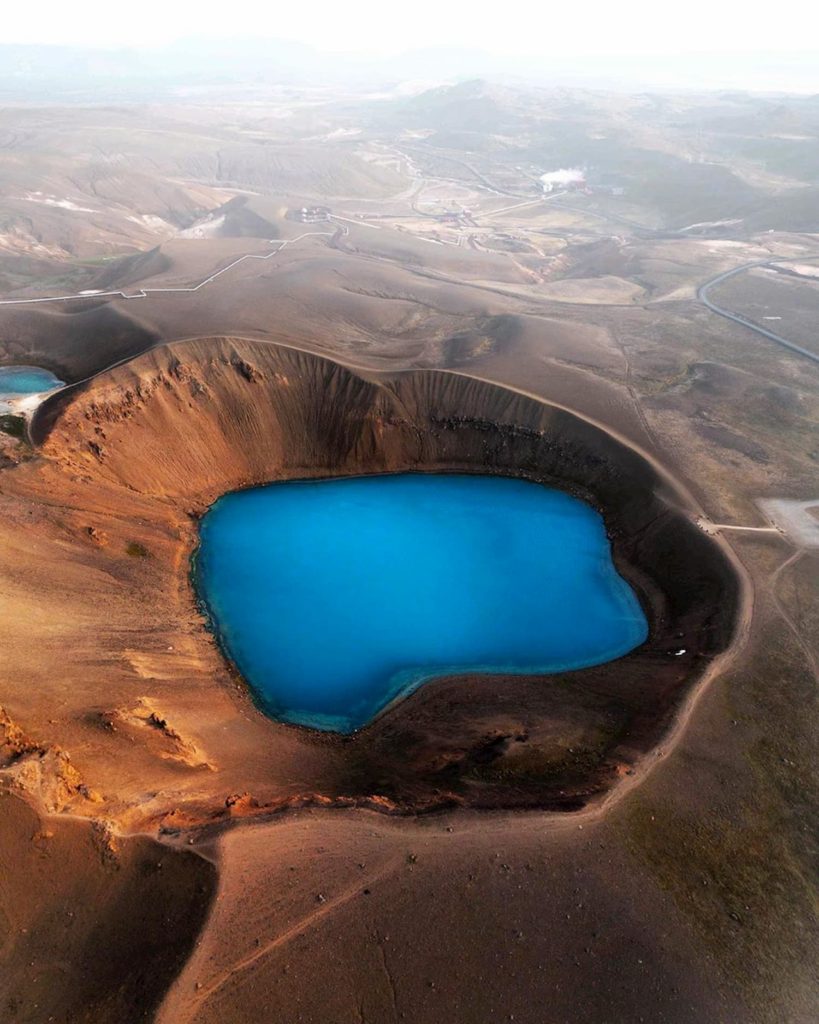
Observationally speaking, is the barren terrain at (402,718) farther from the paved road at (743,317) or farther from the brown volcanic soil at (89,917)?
the paved road at (743,317)

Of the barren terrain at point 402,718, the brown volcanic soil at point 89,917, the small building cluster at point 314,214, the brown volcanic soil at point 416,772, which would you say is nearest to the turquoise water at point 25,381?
the barren terrain at point 402,718

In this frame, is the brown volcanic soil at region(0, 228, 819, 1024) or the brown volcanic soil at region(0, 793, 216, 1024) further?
the brown volcanic soil at region(0, 228, 819, 1024)

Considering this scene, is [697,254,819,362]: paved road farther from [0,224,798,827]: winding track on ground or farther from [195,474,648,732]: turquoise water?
[195,474,648,732]: turquoise water

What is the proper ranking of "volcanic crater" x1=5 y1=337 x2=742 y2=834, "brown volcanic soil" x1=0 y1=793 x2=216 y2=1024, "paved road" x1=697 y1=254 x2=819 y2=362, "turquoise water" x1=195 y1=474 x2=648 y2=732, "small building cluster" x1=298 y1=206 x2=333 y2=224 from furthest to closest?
"small building cluster" x1=298 y1=206 x2=333 y2=224, "paved road" x1=697 y1=254 x2=819 y2=362, "turquoise water" x1=195 y1=474 x2=648 y2=732, "volcanic crater" x1=5 y1=337 x2=742 y2=834, "brown volcanic soil" x1=0 y1=793 x2=216 y2=1024

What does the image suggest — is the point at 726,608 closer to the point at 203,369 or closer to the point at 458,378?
the point at 458,378

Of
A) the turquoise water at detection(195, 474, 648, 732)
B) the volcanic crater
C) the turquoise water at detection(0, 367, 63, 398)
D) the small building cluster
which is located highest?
the small building cluster

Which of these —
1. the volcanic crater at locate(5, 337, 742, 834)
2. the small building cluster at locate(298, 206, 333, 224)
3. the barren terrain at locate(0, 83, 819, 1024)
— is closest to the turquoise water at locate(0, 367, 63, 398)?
the barren terrain at locate(0, 83, 819, 1024)
